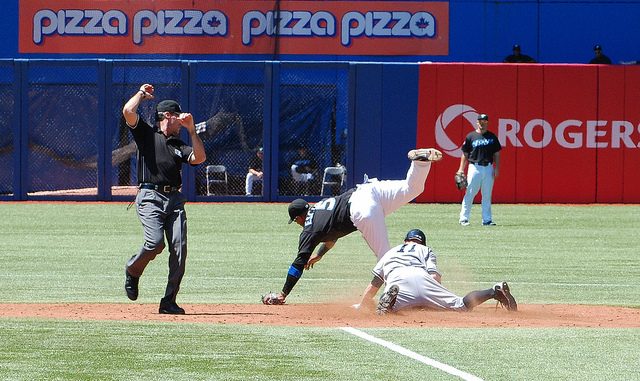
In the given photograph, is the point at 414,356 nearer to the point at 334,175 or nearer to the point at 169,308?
the point at 169,308

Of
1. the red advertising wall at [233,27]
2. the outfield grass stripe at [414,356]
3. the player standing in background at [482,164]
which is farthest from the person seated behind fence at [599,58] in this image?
the outfield grass stripe at [414,356]

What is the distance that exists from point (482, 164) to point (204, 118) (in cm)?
769

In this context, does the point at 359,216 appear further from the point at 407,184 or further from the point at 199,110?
the point at 199,110

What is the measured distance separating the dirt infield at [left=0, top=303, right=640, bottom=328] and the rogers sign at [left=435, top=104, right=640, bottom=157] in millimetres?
16281

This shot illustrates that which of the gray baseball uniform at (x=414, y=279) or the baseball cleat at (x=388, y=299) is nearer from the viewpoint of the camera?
the baseball cleat at (x=388, y=299)

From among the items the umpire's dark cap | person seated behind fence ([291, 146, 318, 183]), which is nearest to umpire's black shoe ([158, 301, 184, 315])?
the umpire's dark cap

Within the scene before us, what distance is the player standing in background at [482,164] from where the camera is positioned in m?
23.5

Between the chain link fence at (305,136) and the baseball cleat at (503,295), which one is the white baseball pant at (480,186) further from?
the baseball cleat at (503,295)

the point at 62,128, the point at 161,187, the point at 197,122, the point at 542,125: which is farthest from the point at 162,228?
the point at 542,125

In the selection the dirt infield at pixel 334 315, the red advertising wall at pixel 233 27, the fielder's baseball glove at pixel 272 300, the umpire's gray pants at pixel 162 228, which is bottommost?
the dirt infield at pixel 334 315

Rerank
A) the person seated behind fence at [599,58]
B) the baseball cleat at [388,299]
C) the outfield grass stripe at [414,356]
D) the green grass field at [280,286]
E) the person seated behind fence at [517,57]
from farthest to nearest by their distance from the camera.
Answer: the person seated behind fence at [517,57], the person seated behind fence at [599,58], the baseball cleat at [388,299], the green grass field at [280,286], the outfield grass stripe at [414,356]

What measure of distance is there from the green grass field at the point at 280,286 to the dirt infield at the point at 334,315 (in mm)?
420

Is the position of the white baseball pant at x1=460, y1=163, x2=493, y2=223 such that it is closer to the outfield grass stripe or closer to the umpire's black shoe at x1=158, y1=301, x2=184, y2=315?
the umpire's black shoe at x1=158, y1=301, x2=184, y2=315

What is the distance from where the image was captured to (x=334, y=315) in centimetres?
1203
